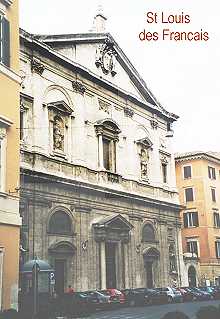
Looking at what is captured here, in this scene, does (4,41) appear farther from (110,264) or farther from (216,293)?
(216,293)

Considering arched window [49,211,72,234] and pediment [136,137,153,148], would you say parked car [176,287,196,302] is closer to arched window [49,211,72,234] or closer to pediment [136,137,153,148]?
arched window [49,211,72,234]

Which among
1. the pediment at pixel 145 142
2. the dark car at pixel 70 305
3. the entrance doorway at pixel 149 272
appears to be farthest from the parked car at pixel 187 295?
the pediment at pixel 145 142

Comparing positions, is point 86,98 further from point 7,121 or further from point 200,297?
point 200,297

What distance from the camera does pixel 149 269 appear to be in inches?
509

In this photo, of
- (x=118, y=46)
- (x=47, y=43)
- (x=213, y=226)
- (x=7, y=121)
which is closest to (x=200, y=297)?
(x=213, y=226)

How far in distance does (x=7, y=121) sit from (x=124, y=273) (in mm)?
4816

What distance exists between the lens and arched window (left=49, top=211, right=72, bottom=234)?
1126 centimetres

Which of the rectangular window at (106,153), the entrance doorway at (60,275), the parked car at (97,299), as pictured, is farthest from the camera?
the rectangular window at (106,153)

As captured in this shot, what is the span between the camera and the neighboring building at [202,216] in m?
11.5

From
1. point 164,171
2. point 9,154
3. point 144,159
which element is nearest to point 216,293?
point 164,171

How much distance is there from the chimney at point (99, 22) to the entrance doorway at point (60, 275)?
5.42 metres

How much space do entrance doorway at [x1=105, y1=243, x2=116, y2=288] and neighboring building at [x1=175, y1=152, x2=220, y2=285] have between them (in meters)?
1.68

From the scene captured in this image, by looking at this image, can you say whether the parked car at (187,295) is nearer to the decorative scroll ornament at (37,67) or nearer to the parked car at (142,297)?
the parked car at (142,297)

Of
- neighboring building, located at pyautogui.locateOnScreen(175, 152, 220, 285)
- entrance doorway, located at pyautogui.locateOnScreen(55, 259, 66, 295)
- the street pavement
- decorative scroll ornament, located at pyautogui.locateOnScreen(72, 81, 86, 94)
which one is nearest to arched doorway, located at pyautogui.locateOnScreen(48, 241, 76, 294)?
entrance doorway, located at pyautogui.locateOnScreen(55, 259, 66, 295)
